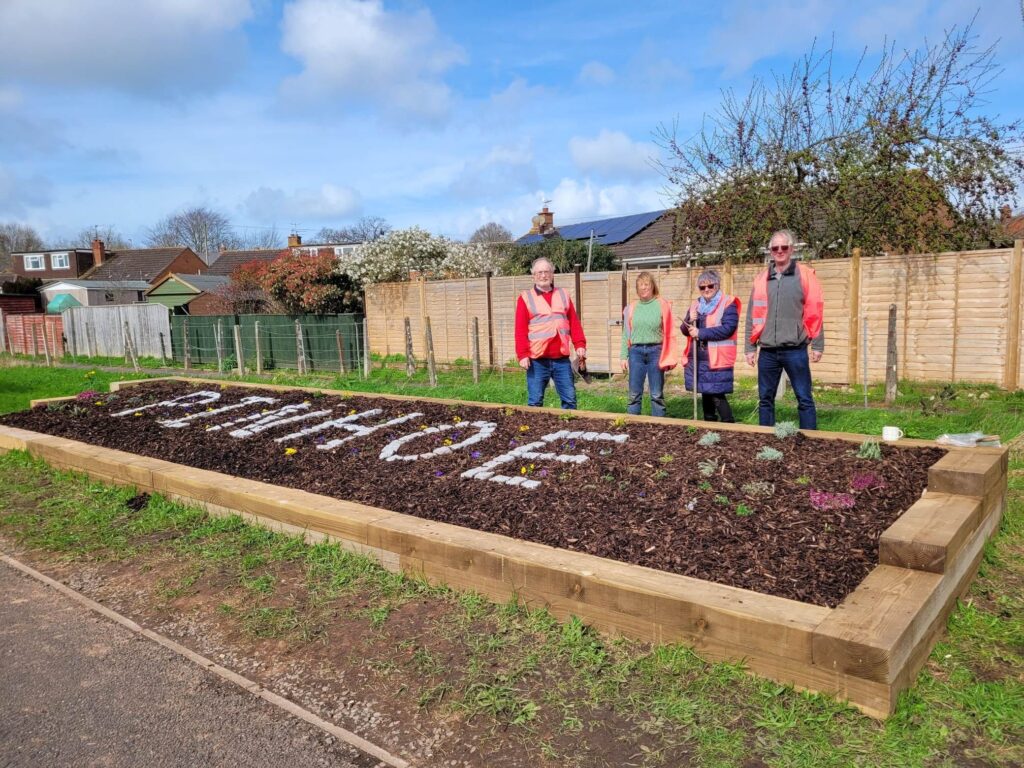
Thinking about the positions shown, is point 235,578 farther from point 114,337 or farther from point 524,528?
point 114,337

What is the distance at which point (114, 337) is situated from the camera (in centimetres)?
2438

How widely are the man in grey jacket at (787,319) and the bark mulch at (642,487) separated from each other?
733mm

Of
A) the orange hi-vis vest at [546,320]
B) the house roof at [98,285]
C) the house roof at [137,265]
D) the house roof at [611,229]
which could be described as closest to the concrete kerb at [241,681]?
the orange hi-vis vest at [546,320]

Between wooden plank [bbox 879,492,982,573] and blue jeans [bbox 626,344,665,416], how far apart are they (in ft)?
10.0

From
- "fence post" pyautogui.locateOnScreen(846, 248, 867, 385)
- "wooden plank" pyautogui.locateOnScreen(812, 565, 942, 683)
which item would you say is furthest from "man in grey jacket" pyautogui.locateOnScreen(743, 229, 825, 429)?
"fence post" pyautogui.locateOnScreen(846, 248, 867, 385)

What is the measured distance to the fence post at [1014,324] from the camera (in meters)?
9.69

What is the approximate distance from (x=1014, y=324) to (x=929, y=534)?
8401 millimetres

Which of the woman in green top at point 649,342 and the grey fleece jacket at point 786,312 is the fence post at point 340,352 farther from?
the grey fleece jacket at point 786,312

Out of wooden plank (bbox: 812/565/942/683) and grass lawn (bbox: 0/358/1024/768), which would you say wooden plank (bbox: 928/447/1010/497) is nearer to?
grass lawn (bbox: 0/358/1024/768)

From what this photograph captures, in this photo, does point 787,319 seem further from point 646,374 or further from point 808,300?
point 646,374

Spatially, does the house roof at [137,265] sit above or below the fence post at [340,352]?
above

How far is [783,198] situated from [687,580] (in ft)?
36.6

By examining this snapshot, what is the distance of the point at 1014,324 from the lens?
32.0 feet

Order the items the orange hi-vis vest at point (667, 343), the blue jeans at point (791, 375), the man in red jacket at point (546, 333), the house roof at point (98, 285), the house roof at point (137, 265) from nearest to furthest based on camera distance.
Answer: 1. the blue jeans at point (791, 375)
2. the orange hi-vis vest at point (667, 343)
3. the man in red jacket at point (546, 333)
4. the house roof at point (98, 285)
5. the house roof at point (137, 265)
